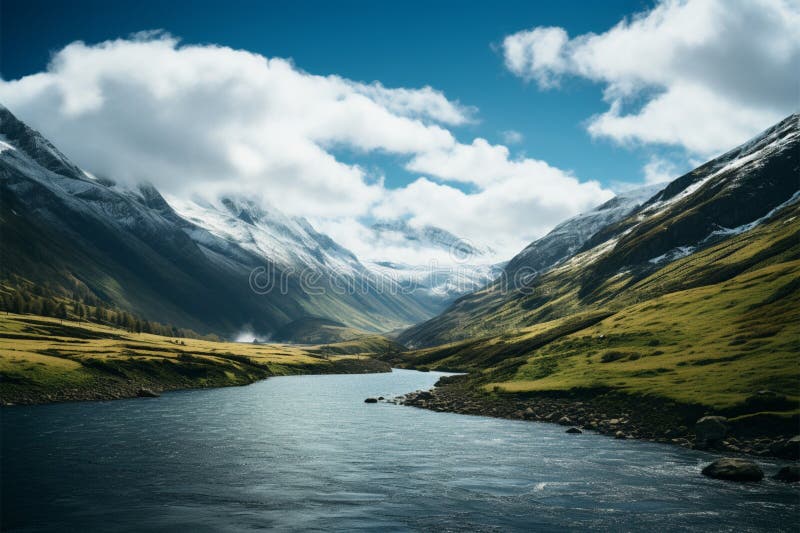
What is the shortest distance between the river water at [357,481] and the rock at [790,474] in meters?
1.60

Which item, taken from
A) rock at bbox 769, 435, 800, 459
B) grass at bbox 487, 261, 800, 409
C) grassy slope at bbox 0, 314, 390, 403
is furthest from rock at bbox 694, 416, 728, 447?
grassy slope at bbox 0, 314, 390, 403

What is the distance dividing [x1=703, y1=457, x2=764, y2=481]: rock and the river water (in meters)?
1.37

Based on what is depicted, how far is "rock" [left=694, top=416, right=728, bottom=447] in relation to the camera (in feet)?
191

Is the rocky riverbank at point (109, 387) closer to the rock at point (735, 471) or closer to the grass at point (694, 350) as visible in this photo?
the grass at point (694, 350)

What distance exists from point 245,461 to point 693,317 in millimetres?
97481

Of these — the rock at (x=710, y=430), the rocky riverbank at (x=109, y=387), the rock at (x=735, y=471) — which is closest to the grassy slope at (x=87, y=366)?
the rocky riverbank at (x=109, y=387)

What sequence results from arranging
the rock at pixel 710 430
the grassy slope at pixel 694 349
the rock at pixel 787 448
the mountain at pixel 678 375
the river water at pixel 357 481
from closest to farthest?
the river water at pixel 357 481 → the rock at pixel 787 448 → the rock at pixel 710 430 → the mountain at pixel 678 375 → the grassy slope at pixel 694 349

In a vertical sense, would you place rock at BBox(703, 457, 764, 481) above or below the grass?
below

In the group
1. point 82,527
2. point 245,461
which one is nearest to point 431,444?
point 245,461

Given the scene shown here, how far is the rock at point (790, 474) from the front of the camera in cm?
4466

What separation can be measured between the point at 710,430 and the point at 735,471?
46.8ft

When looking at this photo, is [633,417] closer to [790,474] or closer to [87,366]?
[790,474]

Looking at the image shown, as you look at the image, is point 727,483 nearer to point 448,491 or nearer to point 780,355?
point 448,491

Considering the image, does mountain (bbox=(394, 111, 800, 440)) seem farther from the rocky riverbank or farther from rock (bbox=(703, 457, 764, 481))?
the rocky riverbank
